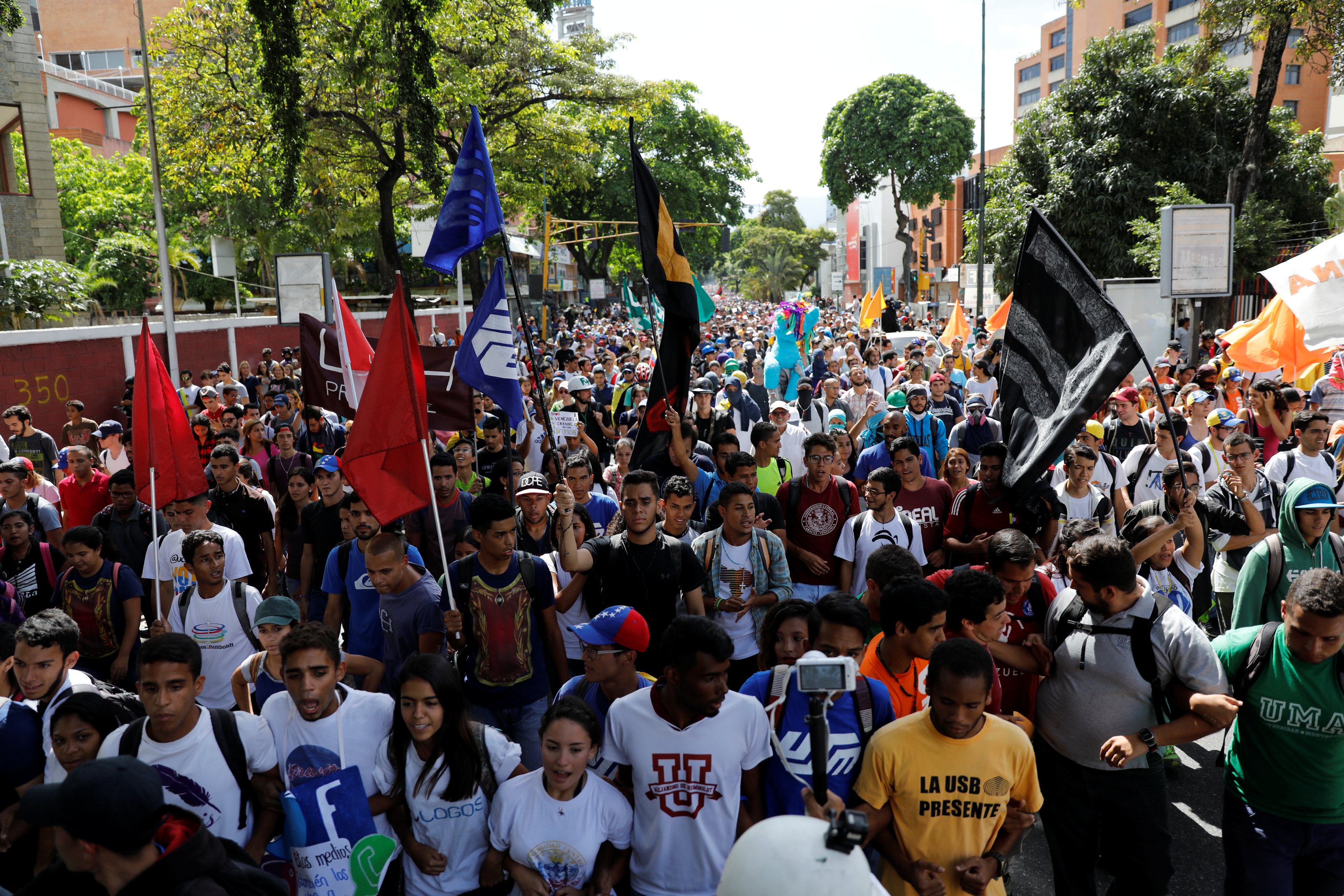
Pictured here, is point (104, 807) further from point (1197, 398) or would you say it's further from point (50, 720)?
point (1197, 398)

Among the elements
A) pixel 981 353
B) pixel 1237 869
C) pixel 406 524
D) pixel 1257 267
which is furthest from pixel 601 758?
pixel 1257 267

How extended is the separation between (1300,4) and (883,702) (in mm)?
18923

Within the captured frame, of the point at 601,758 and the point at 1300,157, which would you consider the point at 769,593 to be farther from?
the point at 1300,157

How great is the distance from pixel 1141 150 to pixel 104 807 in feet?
91.3

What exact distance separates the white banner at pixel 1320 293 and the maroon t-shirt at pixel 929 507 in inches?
147

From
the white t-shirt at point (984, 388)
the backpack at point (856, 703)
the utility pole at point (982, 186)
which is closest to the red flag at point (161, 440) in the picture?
the backpack at point (856, 703)

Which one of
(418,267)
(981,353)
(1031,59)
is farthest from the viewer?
(1031,59)

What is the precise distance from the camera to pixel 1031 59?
68562 millimetres

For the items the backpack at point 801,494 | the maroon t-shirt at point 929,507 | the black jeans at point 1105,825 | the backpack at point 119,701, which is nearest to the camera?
the backpack at point 119,701

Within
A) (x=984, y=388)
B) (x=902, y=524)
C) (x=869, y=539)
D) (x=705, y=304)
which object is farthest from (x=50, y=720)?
(x=984, y=388)

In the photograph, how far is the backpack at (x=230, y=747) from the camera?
10.6 feet

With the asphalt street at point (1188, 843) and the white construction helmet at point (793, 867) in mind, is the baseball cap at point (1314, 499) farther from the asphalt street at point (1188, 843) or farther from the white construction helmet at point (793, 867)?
the white construction helmet at point (793, 867)

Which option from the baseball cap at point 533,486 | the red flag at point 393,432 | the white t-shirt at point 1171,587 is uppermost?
the red flag at point 393,432

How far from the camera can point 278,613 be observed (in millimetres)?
4102
